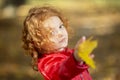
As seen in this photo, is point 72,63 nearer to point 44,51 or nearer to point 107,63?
point 44,51

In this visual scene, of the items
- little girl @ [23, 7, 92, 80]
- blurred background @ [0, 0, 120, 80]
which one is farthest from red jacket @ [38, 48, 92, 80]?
blurred background @ [0, 0, 120, 80]

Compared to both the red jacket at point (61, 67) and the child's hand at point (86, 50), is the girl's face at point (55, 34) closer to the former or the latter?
the red jacket at point (61, 67)

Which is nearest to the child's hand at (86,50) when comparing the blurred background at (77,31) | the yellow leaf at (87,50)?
the yellow leaf at (87,50)

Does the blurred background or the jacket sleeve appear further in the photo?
the blurred background

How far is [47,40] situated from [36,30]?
0.03 metres

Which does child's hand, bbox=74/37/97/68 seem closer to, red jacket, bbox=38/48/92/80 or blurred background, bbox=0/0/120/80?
red jacket, bbox=38/48/92/80

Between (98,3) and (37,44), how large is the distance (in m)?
1.80

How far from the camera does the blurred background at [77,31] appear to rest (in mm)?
2408

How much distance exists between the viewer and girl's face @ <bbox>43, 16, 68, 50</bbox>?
0.92m

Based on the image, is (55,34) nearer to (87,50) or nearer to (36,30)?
(36,30)

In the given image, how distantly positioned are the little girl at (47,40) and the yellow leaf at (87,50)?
0.27 ft

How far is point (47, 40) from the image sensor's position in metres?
0.92

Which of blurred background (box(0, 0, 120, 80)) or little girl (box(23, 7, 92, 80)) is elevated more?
little girl (box(23, 7, 92, 80))

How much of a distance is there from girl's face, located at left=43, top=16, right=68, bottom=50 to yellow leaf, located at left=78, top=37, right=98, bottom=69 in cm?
14
